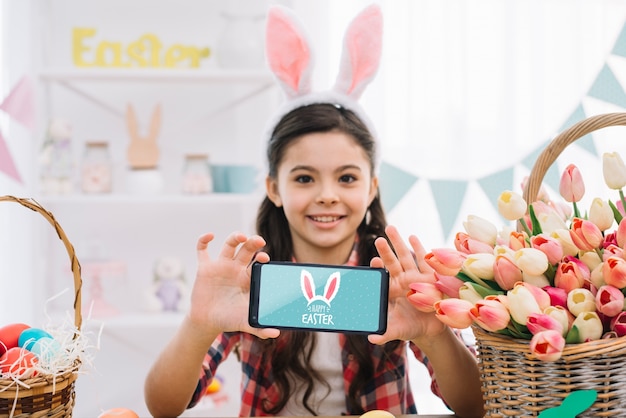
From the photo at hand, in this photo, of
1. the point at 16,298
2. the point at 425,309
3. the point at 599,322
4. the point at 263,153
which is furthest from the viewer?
the point at 16,298

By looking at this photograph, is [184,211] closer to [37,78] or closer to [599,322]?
[37,78]

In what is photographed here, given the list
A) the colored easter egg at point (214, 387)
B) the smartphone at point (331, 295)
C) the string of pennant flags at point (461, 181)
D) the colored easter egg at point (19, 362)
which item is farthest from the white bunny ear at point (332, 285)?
the string of pennant flags at point (461, 181)

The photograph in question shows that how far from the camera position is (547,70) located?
2275 millimetres

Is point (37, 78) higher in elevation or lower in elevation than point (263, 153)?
higher

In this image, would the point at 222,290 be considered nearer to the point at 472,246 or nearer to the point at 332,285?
the point at 332,285

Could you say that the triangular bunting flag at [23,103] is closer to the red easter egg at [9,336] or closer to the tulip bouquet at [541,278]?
the red easter egg at [9,336]

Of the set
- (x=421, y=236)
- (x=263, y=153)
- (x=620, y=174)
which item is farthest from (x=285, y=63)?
(x=421, y=236)

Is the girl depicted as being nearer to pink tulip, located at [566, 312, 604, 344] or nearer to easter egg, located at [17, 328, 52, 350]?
easter egg, located at [17, 328, 52, 350]

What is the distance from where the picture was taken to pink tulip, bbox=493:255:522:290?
669 millimetres

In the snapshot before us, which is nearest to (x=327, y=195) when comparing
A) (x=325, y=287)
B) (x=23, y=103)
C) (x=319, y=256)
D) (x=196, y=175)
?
(x=319, y=256)

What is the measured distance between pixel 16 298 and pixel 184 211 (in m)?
0.60

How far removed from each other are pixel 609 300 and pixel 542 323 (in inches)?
2.9

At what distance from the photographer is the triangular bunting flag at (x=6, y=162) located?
78.5 inches

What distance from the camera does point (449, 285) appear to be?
0.73 m
